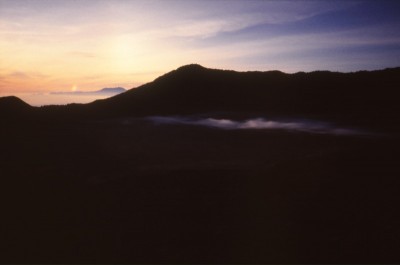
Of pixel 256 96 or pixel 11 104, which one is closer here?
pixel 11 104

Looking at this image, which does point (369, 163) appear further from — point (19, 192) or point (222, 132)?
point (19, 192)

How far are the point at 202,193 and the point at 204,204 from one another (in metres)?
0.55

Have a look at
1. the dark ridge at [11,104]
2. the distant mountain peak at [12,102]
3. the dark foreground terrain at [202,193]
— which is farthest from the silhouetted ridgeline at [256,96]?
the dark foreground terrain at [202,193]

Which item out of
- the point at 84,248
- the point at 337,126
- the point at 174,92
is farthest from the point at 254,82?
the point at 84,248

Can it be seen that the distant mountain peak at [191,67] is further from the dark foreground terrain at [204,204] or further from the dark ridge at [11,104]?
the dark foreground terrain at [204,204]

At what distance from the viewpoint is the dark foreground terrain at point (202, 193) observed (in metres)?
4.60

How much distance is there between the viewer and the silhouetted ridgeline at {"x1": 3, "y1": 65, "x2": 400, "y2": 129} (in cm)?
2150

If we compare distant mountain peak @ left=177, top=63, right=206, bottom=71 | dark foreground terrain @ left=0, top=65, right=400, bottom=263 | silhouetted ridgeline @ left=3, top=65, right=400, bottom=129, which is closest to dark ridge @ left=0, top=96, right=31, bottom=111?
silhouetted ridgeline @ left=3, top=65, right=400, bottom=129

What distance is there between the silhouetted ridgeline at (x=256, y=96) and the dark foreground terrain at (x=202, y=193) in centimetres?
583

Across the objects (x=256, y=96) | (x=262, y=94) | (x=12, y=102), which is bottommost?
(x=256, y=96)

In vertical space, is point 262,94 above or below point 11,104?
below

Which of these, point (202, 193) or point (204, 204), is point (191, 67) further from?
point (204, 204)

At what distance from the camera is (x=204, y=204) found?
19.8ft

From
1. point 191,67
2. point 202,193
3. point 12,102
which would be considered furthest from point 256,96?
point 202,193
